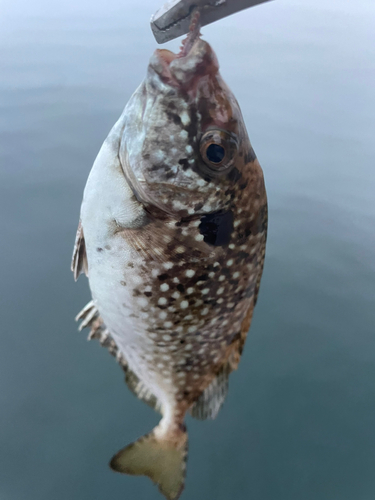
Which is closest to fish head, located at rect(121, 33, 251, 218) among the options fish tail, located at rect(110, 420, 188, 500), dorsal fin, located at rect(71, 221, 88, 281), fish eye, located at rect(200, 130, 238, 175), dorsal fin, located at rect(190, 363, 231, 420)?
fish eye, located at rect(200, 130, 238, 175)

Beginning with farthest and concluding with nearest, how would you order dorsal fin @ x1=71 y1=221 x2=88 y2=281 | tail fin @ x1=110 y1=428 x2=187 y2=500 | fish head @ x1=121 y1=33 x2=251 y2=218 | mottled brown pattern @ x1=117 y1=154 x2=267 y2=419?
tail fin @ x1=110 y1=428 x2=187 y2=500, dorsal fin @ x1=71 y1=221 x2=88 y2=281, mottled brown pattern @ x1=117 y1=154 x2=267 y2=419, fish head @ x1=121 y1=33 x2=251 y2=218

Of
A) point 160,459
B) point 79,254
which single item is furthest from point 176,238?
point 160,459

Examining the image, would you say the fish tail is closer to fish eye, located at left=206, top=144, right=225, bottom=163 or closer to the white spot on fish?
fish eye, located at left=206, top=144, right=225, bottom=163

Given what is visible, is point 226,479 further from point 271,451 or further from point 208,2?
point 208,2

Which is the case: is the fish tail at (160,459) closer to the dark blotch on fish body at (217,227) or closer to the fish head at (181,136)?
the dark blotch on fish body at (217,227)

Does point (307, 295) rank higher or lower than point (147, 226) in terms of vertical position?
lower

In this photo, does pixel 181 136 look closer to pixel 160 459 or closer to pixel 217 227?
pixel 217 227

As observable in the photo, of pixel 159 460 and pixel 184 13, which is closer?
pixel 184 13

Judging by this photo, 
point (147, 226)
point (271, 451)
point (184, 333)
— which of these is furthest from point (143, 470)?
point (271, 451)
